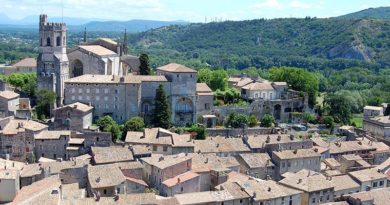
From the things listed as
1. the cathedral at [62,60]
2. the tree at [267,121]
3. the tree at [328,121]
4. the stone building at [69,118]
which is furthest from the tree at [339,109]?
the stone building at [69,118]

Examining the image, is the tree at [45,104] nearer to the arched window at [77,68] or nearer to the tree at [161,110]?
the arched window at [77,68]

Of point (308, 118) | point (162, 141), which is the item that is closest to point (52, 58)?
point (162, 141)

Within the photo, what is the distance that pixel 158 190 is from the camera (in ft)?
156

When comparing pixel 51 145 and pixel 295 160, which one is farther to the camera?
pixel 295 160

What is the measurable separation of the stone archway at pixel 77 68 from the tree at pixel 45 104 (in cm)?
939

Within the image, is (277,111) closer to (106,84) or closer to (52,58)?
(106,84)

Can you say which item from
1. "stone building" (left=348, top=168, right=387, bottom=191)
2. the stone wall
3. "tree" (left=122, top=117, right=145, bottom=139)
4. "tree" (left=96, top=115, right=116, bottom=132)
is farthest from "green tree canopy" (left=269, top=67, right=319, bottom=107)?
"tree" (left=96, top=115, right=116, bottom=132)

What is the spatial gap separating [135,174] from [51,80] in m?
24.5

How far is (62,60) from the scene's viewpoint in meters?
68.4

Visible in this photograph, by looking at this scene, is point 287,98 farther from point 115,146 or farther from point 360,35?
point 360,35

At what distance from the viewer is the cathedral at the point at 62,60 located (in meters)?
67.4

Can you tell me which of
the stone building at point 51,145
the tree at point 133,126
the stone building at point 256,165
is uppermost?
the tree at point 133,126

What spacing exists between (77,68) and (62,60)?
477 centimetres

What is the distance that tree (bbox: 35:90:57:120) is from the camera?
6312cm
